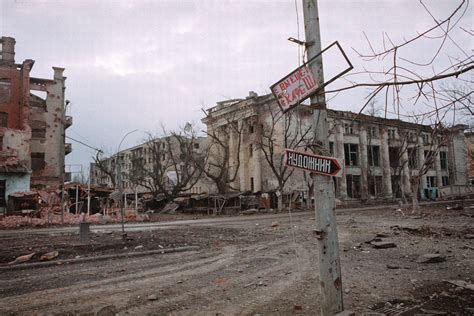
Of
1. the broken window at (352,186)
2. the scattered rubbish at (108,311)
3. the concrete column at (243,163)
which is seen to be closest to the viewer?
the scattered rubbish at (108,311)

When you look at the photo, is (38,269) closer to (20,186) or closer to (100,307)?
(100,307)

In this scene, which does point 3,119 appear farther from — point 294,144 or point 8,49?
point 294,144

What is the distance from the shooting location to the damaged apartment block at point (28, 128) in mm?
30500

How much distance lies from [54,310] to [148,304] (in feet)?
4.24

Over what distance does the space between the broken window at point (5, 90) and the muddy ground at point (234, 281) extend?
103 ft

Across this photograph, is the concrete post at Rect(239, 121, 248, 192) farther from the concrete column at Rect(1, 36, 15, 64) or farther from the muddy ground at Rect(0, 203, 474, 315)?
the muddy ground at Rect(0, 203, 474, 315)

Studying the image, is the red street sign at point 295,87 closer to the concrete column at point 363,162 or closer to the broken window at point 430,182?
the concrete column at point 363,162

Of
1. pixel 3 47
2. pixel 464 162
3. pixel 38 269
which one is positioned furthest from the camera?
pixel 464 162

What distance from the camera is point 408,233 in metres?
12.4

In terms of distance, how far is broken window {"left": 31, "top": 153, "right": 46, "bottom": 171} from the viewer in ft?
122

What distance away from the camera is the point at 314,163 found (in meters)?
3.55

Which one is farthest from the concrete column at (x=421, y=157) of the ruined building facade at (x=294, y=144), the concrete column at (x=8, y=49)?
the concrete column at (x=8, y=49)

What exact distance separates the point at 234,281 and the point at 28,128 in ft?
118

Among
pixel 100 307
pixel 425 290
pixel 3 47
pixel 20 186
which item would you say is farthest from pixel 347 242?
pixel 3 47
